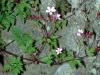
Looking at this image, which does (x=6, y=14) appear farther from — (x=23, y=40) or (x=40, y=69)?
(x=40, y=69)

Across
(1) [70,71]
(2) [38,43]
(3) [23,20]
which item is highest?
(3) [23,20]

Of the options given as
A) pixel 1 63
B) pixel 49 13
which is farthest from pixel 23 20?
pixel 1 63

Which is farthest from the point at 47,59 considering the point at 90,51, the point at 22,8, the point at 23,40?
the point at 22,8

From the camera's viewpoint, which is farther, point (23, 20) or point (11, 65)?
point (23, 20)

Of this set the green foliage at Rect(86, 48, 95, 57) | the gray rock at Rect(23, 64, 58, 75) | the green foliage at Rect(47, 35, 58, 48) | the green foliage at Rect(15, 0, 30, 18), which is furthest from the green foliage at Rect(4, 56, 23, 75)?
the green foliage at Rect(86, 48, 95, 57)

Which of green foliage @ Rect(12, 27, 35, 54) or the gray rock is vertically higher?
green foliage @ Rect(12, 27, 35, 54)

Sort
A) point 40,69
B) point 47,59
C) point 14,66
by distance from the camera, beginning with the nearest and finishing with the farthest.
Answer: point 14,66 < point 47,59 < point 40,69

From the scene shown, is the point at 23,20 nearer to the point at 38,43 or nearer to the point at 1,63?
the point at 38,43

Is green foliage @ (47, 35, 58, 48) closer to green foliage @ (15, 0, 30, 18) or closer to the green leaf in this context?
the green leaf

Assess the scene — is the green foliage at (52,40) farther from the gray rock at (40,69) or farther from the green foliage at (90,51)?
the green foliage at (90,51)
